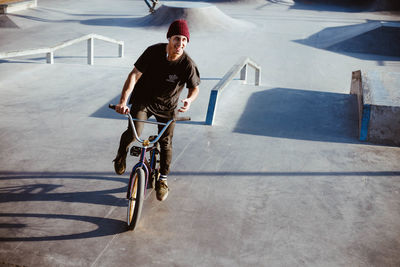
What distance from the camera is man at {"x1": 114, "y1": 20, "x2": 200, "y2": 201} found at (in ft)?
12.9

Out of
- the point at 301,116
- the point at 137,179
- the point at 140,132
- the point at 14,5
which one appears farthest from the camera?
the point at 14,5

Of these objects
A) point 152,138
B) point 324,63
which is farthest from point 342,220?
point 324,63

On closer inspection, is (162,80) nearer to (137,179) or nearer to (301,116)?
(137,179)

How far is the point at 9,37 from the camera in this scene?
1541cm

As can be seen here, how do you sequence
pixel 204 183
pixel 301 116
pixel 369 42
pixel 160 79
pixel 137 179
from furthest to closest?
pixel 369 42
pixel 301 116
pixel 204 183
pixel 160 79
pixel 137 179

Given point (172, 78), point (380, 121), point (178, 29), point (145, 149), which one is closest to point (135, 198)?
point (145, 149)

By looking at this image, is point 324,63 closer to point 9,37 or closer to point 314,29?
point 314,29

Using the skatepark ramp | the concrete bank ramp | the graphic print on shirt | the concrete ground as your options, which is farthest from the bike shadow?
the concrete bank ramp

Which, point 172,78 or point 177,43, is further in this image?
point 172,78

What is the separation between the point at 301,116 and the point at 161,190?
4177 millimetres

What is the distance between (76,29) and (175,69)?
15506mm

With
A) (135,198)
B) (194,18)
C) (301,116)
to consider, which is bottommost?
(301,116)

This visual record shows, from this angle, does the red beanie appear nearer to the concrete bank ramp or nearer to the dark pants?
the dark pants

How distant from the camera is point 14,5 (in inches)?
778
